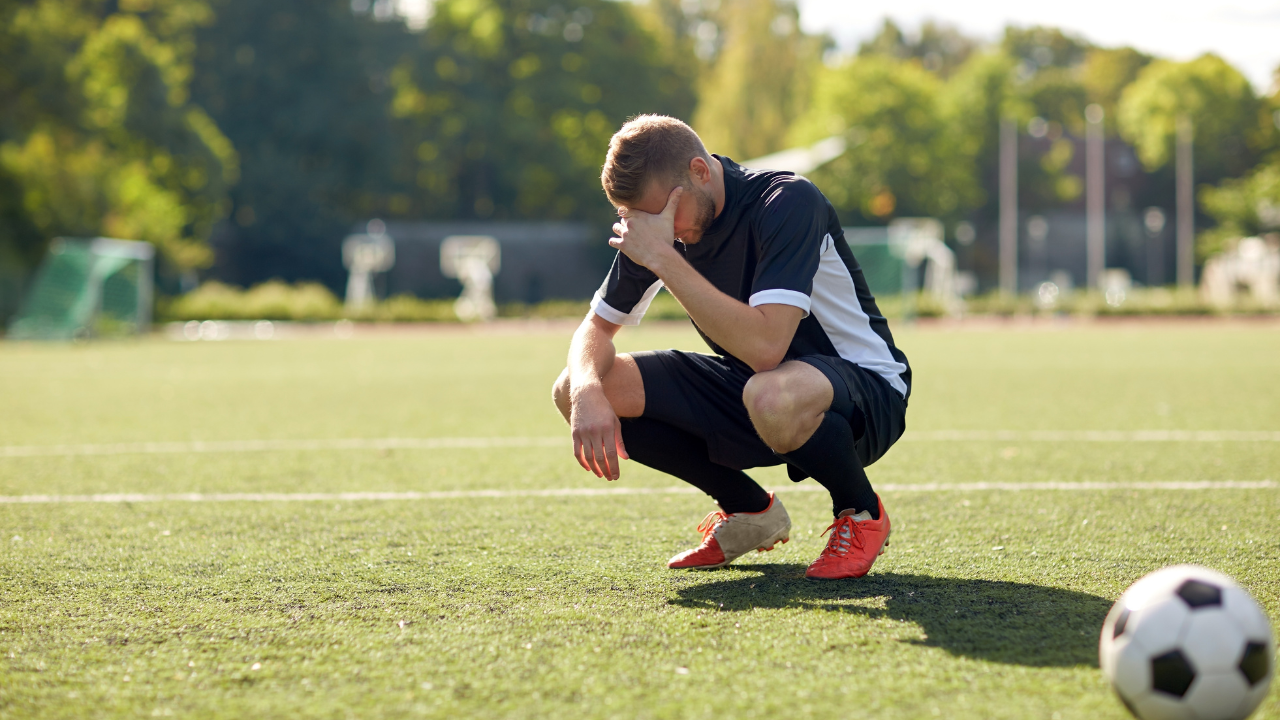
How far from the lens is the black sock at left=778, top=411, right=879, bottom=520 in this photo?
310cm

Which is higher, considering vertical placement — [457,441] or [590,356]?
[590,356]

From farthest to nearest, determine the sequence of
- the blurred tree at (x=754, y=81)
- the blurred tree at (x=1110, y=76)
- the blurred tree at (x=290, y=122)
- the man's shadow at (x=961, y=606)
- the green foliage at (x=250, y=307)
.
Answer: the blurred tree at (x=1110, y=76) → the blurred tree at (x=754, y=81) → the blurred tree at (x=290, y=122) → the green foliage at (x=250, y=307) → the man's shadow at (x=961, y=606)

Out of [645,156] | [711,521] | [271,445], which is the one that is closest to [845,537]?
[711,521]

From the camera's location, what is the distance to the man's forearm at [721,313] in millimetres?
2988

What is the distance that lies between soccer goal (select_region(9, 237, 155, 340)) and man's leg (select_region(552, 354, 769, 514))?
64.9 feet

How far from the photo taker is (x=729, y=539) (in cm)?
346

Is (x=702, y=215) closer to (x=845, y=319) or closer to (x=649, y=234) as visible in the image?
(x=649, y=234)

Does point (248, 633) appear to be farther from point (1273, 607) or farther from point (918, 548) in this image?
point (1273, 607)

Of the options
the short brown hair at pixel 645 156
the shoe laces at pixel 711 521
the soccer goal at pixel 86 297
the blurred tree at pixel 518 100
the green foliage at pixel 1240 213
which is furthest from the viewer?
the blurred tree at pixel 518 100

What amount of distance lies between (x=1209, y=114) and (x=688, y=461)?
61.7 metres

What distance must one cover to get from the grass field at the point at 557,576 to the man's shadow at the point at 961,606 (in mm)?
12

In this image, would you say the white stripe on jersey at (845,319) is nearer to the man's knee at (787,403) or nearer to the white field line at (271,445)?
the man's knee at (787,403)

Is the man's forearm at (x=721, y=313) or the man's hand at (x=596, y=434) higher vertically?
the man's forearm at (x=721, y=313)

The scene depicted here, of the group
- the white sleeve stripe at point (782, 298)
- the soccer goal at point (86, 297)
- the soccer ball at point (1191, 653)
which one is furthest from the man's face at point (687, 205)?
the soccer goal at point (86, 297)
